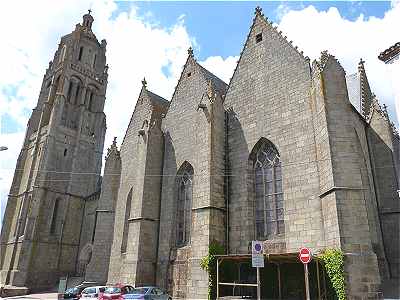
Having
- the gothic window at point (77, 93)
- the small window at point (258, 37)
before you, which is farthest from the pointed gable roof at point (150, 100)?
the gothic window at point (77, 93)

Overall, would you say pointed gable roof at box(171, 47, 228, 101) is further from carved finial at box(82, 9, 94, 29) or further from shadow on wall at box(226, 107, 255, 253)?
carved finial at box(82, 9, 94, 29)

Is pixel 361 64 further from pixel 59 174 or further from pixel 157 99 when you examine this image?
pixel 59 174

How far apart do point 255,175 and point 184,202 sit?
428cm

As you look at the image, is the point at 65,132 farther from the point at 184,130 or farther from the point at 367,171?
the point at 367,171

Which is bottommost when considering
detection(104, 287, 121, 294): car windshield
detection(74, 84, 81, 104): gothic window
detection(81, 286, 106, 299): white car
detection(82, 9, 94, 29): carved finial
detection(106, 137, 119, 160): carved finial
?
detection(81, 286, 106, 299): white car

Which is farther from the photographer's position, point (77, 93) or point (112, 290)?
point (77, 93)

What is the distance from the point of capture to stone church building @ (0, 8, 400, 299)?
42.8ft

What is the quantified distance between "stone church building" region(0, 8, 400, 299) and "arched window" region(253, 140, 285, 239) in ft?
0.16

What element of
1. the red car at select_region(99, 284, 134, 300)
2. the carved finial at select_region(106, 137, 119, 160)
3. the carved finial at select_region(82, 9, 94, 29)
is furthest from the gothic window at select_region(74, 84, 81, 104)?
the red car at select_region(99, 284, 134, 300)

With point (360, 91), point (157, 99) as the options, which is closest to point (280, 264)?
point (360, 91)

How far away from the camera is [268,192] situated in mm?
15633

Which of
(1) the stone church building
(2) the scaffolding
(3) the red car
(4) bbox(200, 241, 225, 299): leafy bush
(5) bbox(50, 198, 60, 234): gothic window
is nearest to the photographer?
(2) the scaffolding

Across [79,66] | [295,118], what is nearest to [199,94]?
[295,118]

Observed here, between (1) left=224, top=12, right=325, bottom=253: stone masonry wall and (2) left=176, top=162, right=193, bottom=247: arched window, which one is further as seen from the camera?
(2) left=176, top=162, right=193, bottom=247: arched window
